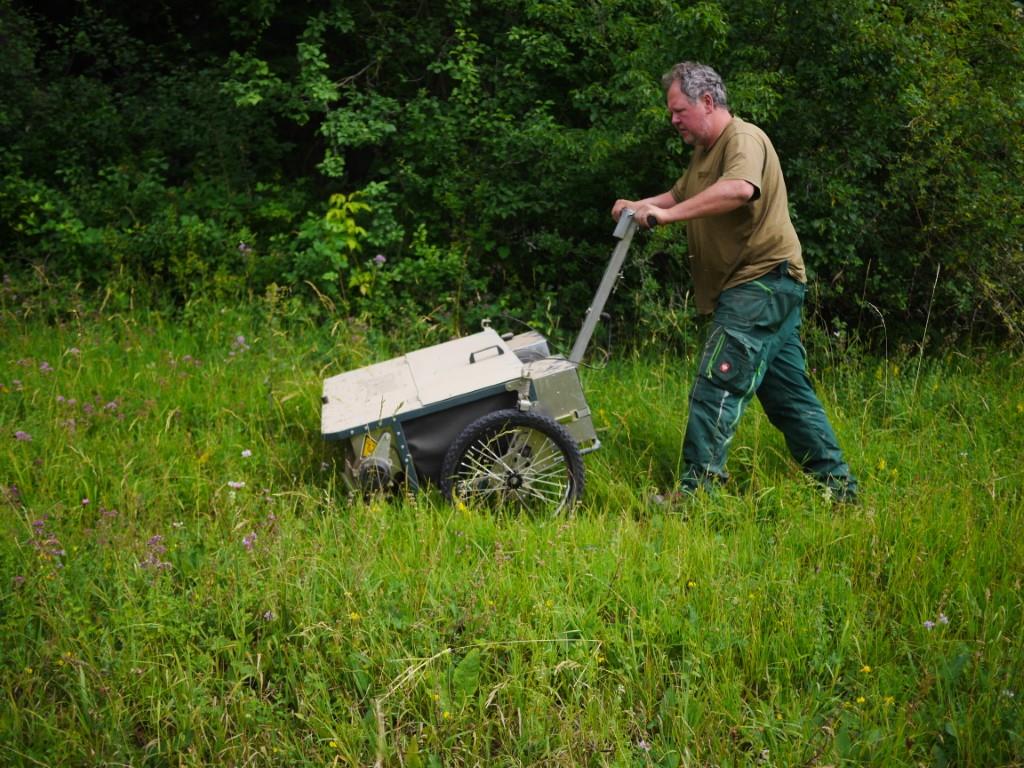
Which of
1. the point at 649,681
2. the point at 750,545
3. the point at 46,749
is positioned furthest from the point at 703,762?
the point at 46,749

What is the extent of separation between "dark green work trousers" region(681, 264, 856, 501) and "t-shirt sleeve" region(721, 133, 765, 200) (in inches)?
16.4

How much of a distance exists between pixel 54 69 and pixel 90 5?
122cm

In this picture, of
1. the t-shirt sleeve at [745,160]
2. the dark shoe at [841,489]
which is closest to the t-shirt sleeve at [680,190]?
the t-shirt sleeve at [745,160]

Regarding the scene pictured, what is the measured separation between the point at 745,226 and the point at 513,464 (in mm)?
1331

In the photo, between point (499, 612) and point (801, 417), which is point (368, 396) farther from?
point (801, 417)

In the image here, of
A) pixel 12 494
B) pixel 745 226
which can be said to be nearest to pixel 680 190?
pixel 745 226

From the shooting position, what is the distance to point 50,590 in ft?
11.0

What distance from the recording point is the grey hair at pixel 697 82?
419 cm

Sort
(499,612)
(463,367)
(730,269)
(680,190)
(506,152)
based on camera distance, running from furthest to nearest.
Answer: (506,152) → (680,190) → (463,367) → (730,269) → (499,612)

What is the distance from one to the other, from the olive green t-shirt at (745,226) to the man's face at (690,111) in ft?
0.29

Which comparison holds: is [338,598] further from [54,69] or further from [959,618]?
[54,69]

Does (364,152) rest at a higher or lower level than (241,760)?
higher

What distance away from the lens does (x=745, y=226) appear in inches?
168

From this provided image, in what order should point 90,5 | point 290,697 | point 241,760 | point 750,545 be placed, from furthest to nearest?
point 90,5 → point 750,545 → point 290,697 → point 241,760
